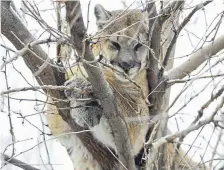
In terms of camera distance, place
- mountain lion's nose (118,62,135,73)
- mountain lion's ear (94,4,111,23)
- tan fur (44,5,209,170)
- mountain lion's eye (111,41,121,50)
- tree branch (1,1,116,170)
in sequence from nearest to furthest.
→ tree branch (1,1,116,170), mountain lion's nose (118,62,135,73), tan fur (44,5,209,170), mountain lion's eye (111,41,121,50), mountain lion's ear (94,4,111,23)

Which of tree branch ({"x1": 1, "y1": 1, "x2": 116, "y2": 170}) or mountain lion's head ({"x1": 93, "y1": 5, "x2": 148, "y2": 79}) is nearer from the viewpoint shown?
tree branch ({"x1": 1, "y1": 1, "x2": 116, "y2": 170})

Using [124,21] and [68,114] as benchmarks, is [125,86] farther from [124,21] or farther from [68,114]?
[68,114]

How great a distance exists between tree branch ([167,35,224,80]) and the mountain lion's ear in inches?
55.1

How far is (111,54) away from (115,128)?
1.31 m

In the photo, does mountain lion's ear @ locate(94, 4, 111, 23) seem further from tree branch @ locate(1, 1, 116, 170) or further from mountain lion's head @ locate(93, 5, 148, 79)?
tree branch @ locate(1, 1, 116, 170)

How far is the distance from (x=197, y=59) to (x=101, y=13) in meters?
1.67

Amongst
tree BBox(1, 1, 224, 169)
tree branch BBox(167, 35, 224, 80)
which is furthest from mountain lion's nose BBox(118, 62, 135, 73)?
tree branch BBox(167, 35, 224, 80)

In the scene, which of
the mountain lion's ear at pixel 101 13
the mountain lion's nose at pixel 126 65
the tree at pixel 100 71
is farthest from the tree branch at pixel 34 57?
the mountain lion's ear at pixel 101 13

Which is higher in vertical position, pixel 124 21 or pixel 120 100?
pixel 124 21

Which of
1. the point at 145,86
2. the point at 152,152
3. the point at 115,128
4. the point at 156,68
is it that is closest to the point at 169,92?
the point at 145,86

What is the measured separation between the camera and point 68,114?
4.70m

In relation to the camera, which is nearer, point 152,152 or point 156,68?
point 152,152

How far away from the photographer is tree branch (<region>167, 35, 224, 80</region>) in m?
4.66

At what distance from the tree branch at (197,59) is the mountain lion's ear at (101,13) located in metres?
1.40
